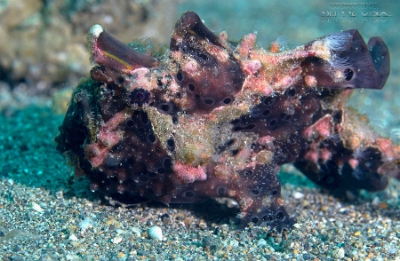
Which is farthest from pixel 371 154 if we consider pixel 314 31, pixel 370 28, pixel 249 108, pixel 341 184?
pixel 370 28

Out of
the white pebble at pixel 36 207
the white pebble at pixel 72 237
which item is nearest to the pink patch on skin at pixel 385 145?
the white pebble at pixel 72 237

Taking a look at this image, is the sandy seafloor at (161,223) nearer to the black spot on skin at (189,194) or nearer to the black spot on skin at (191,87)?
the black spot on skin at (189,194)

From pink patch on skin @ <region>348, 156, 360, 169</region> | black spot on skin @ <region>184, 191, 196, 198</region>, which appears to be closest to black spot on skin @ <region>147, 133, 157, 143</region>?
black spot on skin @ <region>184, 191, 196, 198</region>

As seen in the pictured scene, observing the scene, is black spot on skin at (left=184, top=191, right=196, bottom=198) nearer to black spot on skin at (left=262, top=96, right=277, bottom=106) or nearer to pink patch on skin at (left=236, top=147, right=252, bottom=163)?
pink patch on skin at (left=236, top=147, right=252, bottom=163)

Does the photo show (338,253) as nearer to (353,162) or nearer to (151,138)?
(353,162)

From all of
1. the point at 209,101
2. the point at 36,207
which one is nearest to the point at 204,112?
the point at 209,101

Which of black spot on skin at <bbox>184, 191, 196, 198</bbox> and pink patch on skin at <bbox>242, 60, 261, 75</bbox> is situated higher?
pink patch on skin at <bbox>242, 60, 261, 75</bbox>

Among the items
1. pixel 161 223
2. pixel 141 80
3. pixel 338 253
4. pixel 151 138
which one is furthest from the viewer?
pixel 161 223
